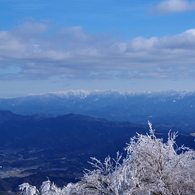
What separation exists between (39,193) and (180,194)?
25.4 ft

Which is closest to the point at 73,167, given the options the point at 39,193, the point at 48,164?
the point at 48,164

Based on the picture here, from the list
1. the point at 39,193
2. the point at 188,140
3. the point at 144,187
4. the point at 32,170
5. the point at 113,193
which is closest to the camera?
the point at 144,187

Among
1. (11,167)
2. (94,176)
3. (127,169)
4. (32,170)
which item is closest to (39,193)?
(94,176)

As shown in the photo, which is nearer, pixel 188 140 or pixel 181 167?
pixel 181 167

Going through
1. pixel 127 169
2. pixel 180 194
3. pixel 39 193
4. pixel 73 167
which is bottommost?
pixel 73 167

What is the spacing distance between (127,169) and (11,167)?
183599 mm

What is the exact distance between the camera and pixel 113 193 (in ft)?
37.8

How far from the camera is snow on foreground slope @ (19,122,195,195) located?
428 inches

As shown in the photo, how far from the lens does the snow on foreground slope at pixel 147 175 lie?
428 inches

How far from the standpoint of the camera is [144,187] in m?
10.8

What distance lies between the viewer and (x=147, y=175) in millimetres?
11406

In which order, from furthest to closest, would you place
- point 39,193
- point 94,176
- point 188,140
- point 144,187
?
point 188,140
point 39,193
point 94,176
point 144,187

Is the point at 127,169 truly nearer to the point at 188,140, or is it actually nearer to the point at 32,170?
the point at 32,170

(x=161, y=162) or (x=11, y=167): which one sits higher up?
(x=161, y=162)
